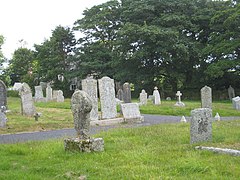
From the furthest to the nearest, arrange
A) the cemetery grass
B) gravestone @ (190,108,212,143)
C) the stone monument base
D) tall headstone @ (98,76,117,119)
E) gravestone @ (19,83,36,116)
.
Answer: gravestone @ (19,83,36,116), tall headstone @ (98,76,117,119), gravestone @ (190,108,212,143), the stone monument base, the cemetery grass

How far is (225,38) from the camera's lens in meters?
33.9

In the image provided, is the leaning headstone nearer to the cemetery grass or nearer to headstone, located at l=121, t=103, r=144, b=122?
the cemetery grass

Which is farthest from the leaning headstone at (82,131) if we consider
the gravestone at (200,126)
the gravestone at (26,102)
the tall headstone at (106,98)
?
the gravestone at (26,102)

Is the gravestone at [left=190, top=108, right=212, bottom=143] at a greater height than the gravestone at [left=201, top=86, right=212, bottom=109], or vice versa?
the gravestone at [left=201, top=86, right=212, bottom=109]

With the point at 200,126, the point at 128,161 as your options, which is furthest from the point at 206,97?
the point at 128,161

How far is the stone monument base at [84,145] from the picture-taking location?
8.24 meters

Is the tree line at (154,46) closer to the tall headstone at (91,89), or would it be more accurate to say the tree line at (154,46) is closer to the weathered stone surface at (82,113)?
the tall headstone at (91,89)

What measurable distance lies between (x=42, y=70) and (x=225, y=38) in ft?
84.8

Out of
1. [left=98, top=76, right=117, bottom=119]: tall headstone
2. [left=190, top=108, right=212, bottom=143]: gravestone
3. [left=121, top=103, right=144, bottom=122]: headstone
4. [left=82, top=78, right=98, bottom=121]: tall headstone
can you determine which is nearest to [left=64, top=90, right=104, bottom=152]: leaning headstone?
[left=190, top=108, right=212, bottom=143]: gravestone

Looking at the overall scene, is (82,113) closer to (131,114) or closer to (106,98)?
(131,114)

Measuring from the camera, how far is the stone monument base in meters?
8.24

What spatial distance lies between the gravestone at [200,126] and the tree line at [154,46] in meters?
23.6

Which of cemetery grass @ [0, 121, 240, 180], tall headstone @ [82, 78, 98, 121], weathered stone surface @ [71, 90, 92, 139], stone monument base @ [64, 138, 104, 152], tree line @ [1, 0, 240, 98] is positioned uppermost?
tree line @ [1, 0, 240, 98]

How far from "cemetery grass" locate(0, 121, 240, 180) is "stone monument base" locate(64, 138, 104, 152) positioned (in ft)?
0.68
